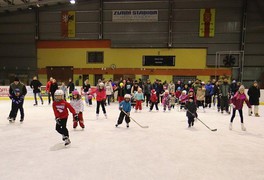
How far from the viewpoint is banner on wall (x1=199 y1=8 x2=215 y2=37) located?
18.2 metres

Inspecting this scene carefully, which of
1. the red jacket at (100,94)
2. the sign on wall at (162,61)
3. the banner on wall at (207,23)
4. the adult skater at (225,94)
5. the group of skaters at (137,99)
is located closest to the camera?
the group of skaters at (137,99)

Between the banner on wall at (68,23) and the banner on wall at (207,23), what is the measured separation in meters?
10.7

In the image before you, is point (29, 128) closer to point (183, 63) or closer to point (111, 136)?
point (111, 136)

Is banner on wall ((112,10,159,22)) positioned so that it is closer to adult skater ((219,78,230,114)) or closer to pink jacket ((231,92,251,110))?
adult skater ((219,78,230,114))

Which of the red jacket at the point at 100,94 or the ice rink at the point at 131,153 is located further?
the red jacket at the point at 100,94

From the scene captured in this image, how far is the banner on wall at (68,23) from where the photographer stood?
19641 mm

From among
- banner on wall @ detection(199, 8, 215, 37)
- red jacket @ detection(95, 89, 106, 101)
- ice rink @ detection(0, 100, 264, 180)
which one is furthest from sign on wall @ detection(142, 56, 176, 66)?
ice rink @ detection(0, 100, 264, 180)

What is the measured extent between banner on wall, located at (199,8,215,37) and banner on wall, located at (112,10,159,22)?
3635mm

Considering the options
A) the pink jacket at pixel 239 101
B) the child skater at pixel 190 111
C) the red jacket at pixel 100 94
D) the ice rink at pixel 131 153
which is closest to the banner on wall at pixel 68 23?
the red jacket at pixel 100 94

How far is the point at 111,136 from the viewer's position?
5.86 metres

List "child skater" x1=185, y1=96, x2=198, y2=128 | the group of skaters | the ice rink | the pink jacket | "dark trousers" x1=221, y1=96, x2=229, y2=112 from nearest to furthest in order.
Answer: the ice rink → the group of skaters → the pink jacket → "child skater" x1=185, y1=96, x2=198, y2=128 → "dark trousers" x1=221, y1=96, x2=229, y2=112

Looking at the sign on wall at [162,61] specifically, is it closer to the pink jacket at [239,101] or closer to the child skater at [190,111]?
the child skater at [190,111]

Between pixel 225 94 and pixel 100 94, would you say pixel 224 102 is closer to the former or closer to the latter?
pixel 225 94

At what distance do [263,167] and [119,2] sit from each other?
58.5ft
